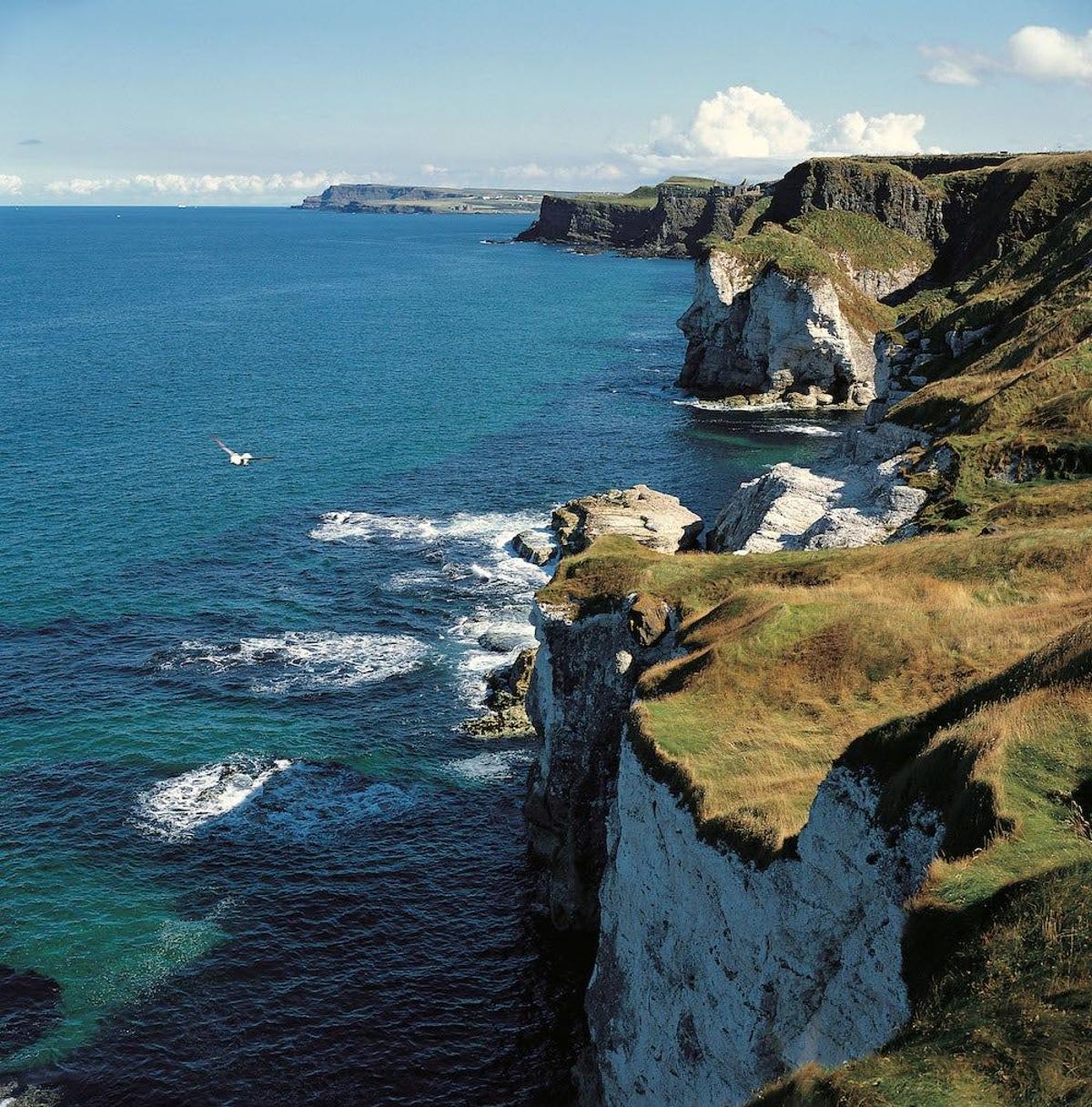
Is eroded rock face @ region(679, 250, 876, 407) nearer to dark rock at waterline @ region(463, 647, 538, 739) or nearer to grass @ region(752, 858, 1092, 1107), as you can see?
dark rock at waterline @ region(463, 647, 538, 739)

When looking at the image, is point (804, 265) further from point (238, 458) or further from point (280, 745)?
point (280, 745)

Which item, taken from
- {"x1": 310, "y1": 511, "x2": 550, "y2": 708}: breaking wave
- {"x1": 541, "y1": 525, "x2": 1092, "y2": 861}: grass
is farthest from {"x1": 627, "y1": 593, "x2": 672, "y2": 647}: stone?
{"x1": 310, "y1": 511, "x2": 550, "y2": 708}: breaking wave

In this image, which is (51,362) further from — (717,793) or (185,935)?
(717,793)

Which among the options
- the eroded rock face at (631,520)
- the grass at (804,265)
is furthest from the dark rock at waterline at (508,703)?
the grass at (804,265)

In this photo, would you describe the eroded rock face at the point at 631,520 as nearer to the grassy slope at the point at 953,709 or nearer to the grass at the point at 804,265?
the grassy slope at the point at 953,709

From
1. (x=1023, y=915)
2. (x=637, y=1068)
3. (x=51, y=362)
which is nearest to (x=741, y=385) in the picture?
(x=51, y=362)

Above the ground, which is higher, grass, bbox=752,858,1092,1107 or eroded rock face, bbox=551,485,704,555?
grass, bbox=752,858,1092,1107
